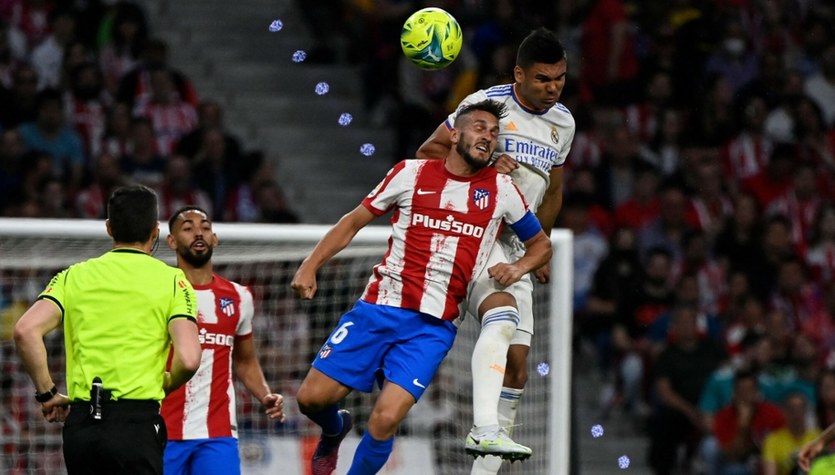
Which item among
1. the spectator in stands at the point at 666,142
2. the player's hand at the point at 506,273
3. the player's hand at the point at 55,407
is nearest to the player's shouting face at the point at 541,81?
the player's hand at the point at 506,273

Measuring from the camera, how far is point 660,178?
14359mm

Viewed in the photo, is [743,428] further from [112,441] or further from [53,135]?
[112,441]

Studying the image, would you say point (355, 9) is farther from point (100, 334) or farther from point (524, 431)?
point (100, 334)

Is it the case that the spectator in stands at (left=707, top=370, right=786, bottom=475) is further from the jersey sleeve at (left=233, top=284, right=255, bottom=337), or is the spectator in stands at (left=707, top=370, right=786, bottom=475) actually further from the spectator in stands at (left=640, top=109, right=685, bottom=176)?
the jersey sleeve at (left=233, top=284, right=255, bottom=337)

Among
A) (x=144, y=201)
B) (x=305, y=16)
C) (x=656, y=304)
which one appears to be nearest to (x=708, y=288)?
(x=656, y=304)

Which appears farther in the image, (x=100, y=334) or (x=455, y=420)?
(x=455, y=420)

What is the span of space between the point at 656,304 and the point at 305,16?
4479mm

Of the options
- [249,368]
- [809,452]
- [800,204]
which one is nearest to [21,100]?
[249,368]

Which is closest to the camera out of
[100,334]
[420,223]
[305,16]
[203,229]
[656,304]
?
[100,334]

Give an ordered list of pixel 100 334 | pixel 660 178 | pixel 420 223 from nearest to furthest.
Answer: pixel 100 334
pixel 420 223
pixel 660 178

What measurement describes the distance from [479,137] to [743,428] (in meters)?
5.59

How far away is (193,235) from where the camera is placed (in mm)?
8812

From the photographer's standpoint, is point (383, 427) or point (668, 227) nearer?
point (383, 427)

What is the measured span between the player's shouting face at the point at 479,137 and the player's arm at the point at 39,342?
7.18ft
